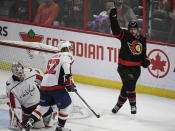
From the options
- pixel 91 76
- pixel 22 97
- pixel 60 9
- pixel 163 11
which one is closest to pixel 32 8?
pixel 60 9

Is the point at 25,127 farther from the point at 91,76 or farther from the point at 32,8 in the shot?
the point at 32,8

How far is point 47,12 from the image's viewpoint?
11516 mm

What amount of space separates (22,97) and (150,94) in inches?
106

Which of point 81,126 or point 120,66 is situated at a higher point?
point 120,66

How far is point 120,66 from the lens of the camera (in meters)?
9.34

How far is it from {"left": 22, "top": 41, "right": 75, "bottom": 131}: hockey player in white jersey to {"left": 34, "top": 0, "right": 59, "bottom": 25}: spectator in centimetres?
312

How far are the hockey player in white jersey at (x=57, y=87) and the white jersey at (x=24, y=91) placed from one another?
366mm

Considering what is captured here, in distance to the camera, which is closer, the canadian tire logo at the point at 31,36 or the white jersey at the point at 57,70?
the white jersey at the point at 57,70

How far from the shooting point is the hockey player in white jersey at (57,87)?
8.27 metres

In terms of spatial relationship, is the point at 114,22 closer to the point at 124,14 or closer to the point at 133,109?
the point at 133,109

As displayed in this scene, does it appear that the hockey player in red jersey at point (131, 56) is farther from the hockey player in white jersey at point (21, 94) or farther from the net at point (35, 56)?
the hockey player in white jersey at point (21, 94)

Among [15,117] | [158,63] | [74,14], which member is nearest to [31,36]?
[74,14]

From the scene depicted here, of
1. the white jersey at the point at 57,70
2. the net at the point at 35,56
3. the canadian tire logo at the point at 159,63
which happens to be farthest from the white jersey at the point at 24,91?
the canadian tire logo at the point at 159,63

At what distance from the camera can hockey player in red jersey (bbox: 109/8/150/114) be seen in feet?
29.8
